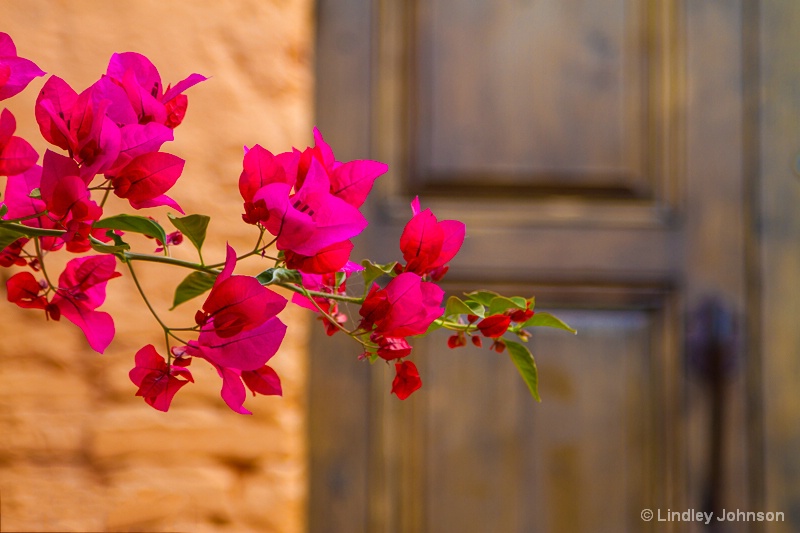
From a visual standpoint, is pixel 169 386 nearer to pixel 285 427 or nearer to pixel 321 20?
pixel 285 427

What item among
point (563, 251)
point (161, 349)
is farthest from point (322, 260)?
point (563, 251)

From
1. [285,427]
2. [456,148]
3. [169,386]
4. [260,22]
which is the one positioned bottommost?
[285,427]

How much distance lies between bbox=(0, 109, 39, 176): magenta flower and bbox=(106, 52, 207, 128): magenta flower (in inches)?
2.1

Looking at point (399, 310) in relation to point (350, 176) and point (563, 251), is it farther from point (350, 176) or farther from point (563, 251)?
point (563, 251)

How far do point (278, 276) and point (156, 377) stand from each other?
0.25 ft

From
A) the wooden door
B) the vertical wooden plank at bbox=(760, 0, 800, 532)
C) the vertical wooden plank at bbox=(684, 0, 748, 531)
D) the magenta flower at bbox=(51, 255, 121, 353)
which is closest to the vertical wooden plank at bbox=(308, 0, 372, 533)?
the wooden door

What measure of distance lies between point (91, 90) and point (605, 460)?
98 centimetres

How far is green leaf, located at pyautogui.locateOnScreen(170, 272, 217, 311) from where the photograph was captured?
1.08 ft

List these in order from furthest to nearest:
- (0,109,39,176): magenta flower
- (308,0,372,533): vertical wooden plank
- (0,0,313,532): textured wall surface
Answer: (308,0,372,533): vertical wooden plank, (0,0,313,532): textured wall surface, (0,109,39,176): magenta flower

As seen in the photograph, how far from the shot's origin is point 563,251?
3.72 ft

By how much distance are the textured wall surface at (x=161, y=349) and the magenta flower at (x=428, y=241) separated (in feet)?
2.20

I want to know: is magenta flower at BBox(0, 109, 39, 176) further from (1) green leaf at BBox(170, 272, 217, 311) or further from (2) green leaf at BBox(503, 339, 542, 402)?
(2) green leaf at BBox(503, 339, 542, 402)

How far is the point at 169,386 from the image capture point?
0.33 m

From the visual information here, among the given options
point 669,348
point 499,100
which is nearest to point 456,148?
point 499,100
